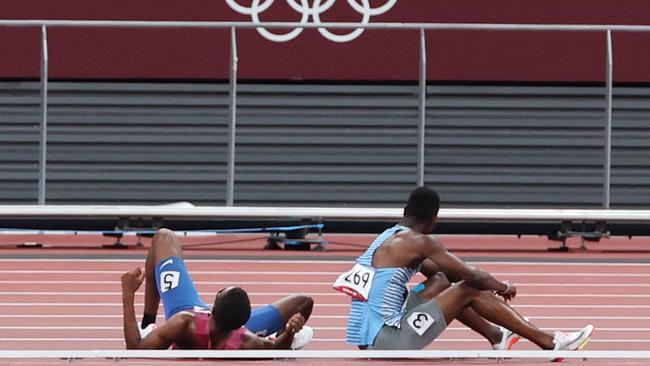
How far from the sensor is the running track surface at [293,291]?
10219 mm

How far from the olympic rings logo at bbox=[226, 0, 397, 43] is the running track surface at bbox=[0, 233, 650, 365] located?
2.57 m

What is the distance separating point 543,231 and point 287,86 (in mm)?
3004

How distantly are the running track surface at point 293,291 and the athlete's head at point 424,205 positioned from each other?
2.56 ft

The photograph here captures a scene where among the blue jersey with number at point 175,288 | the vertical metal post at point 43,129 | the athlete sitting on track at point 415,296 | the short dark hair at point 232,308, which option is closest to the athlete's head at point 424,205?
the athlete sitting on track at point 415,296

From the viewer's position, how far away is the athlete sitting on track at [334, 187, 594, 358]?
8.71m

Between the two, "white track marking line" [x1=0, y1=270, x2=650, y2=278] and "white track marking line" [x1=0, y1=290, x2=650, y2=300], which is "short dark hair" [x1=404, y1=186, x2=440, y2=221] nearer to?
"white track marking line" [x1=0, y1=290, x2=650, y2=300]

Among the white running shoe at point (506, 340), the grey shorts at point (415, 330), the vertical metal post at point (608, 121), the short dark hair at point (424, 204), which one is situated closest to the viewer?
the grey shorts at point (415, 330)

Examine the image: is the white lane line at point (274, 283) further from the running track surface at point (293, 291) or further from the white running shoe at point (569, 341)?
the white running shoe at point (569, 341)

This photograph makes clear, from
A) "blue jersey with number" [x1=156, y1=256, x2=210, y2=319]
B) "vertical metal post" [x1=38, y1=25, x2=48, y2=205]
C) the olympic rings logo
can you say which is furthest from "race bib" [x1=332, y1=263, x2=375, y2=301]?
the olympic rings logo

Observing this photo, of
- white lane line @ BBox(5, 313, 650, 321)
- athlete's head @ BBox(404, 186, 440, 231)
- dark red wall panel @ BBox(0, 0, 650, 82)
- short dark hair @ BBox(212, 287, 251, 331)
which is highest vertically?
dark red wall panel @ BBox(0, 0, 650, 82)

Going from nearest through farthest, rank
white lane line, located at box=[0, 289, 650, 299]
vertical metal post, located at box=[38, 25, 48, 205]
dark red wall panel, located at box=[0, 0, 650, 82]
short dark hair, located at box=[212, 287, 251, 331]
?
short dark hair, located at box=[212, 287, 251, 331], white lane line, located at box=[0, 289, 650, 299], vertical metal post, located at box=[38, 25, 48, 205], dark red wall panel, located at box=[0, 0, 650, 82]

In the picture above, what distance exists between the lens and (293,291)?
41.0 ft

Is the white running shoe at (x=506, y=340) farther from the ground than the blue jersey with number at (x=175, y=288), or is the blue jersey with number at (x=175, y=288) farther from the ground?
the blue jersey with number at (x=175, y=288)

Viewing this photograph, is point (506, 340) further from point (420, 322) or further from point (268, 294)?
point (268, 294)
